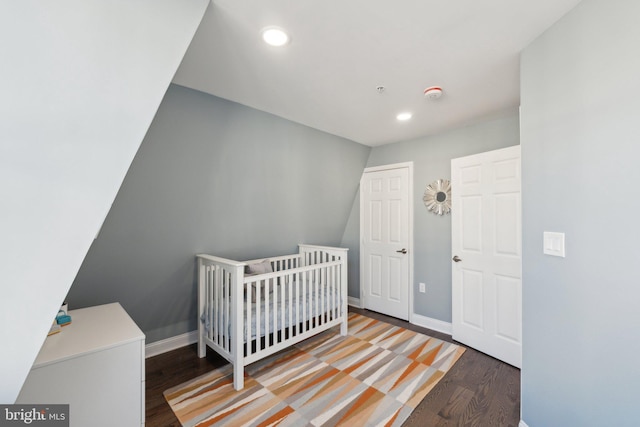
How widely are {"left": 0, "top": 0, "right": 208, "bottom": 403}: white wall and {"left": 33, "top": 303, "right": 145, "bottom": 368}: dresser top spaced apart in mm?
288

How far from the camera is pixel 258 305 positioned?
2197mm

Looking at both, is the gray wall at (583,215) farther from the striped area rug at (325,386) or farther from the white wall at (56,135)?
the white wall at (56,135)

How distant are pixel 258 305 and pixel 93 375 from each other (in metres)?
1.10

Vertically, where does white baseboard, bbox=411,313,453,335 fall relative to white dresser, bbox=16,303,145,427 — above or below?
below

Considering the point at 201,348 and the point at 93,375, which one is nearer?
the point at 93,375

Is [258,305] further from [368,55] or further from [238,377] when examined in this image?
[368,55]

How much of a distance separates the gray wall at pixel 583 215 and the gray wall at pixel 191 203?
2.08 metres

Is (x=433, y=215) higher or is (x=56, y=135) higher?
(x=56, y=135)

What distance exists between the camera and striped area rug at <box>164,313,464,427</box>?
1.74m

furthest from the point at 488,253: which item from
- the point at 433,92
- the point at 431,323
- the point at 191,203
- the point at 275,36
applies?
the point at 191,203

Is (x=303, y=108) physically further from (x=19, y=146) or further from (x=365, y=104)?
(x=19, y=146)

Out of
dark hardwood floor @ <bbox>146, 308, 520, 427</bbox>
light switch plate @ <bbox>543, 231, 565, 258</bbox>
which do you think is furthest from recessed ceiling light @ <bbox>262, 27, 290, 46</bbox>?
dark hardwood floor @ <bbox>146, 308, 520, 427</bbox>

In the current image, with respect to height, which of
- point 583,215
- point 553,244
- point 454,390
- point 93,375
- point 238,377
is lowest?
point 454,390

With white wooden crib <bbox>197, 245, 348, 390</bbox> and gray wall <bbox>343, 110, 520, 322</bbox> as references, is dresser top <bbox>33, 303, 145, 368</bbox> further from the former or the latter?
gray wall <bbox>343, 110, 520, 322</bbox>
